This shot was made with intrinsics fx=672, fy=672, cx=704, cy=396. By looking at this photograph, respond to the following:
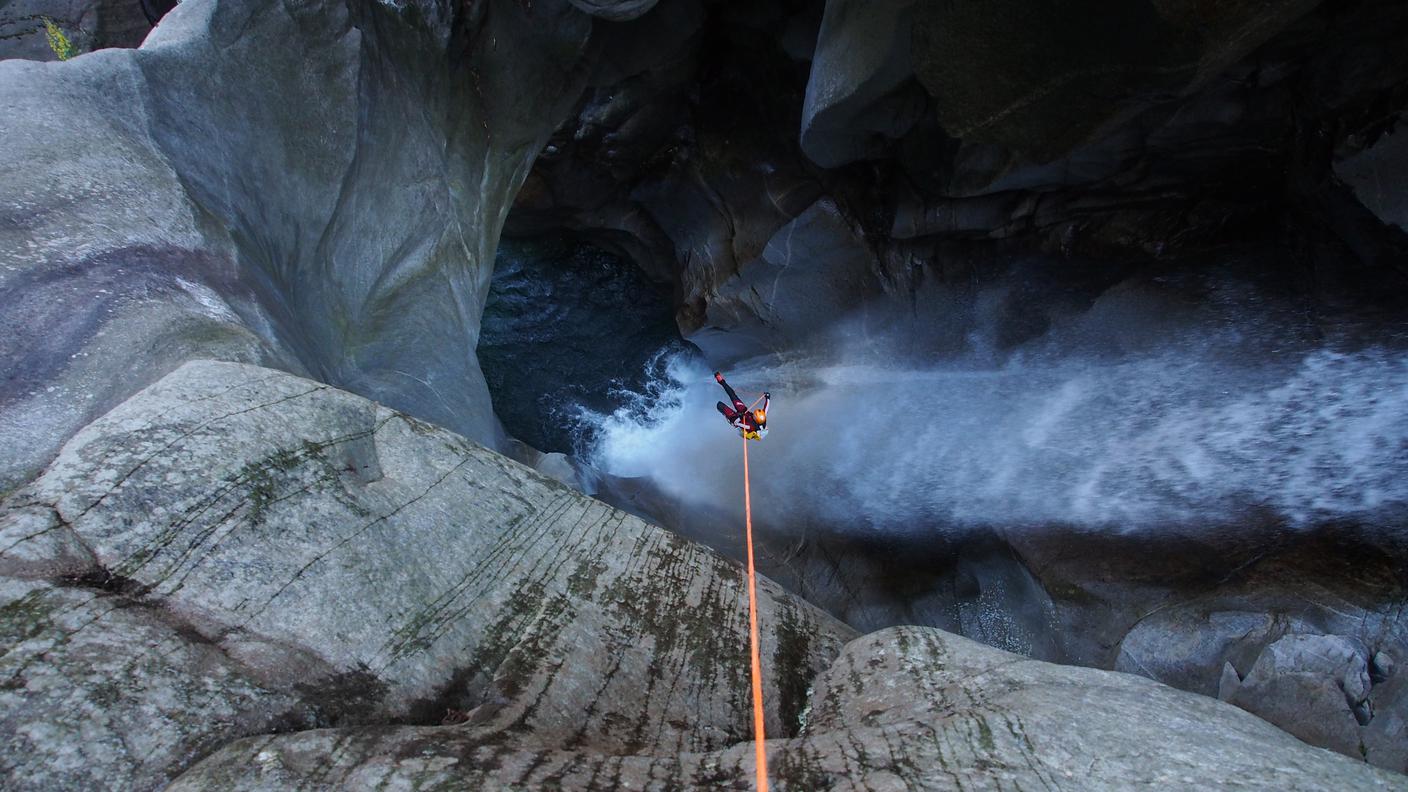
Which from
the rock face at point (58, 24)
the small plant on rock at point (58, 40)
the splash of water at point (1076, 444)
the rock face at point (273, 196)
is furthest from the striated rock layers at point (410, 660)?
the rock face at point (58, 24)

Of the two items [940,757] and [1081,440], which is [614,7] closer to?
[1081,440]

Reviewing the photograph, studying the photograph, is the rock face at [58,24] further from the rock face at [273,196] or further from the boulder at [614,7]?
the boulder at [614,7]

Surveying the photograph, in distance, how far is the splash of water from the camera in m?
5.76

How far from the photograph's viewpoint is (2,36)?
8.20 metres

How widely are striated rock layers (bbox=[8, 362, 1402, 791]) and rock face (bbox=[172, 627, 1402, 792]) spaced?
11 millimetres

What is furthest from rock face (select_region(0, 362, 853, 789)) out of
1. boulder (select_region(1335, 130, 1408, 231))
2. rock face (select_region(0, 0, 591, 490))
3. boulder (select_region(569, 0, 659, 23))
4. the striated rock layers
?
boulder (select_region(1335, 130, 1408, 231))

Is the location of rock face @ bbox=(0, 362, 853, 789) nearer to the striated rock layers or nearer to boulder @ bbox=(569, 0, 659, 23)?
the striated rock layers

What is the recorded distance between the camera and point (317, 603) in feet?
9.41

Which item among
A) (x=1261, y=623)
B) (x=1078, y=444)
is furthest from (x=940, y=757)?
(x=1078, y=444)

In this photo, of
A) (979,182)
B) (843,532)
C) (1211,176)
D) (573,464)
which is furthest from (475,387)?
(1211,176)

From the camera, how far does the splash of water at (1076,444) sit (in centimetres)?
576

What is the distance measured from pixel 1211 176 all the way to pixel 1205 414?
7.76 feet

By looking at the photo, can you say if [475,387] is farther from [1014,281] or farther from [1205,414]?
[1205,414]

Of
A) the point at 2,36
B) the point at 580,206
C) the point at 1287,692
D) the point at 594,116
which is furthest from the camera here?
the point at 580,206
